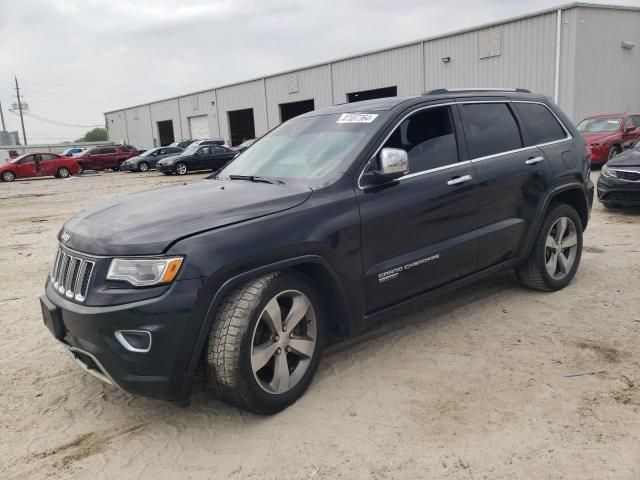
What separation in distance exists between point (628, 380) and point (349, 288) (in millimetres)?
1828

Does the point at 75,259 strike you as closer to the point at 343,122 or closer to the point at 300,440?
the point at 300,440

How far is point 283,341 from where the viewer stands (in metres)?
3.14

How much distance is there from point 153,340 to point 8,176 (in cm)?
2893

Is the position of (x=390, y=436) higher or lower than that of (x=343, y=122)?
lower

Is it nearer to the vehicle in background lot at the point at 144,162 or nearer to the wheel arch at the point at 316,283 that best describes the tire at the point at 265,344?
the wheel arch at the point at 316,283

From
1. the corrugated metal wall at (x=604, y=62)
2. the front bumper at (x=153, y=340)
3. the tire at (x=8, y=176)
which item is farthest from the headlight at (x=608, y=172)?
the tire at (x=8, y=176)

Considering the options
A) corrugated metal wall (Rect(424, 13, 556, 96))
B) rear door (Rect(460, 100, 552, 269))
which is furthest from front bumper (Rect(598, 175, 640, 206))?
corrugated metal wall (Rect(424, 13, 556, 96))

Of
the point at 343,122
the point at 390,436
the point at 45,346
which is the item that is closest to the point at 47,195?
the point at 45,346

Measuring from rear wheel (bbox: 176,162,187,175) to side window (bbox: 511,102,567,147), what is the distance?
73.5 ft

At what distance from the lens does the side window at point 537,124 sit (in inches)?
189

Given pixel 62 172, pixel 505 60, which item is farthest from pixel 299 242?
pixel 62 172

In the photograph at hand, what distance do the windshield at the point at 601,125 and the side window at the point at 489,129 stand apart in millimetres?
13584

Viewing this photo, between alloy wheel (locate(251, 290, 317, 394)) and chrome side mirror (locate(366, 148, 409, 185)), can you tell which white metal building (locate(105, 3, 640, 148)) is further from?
alloy wheel (locate(251, 290, 317, 394))

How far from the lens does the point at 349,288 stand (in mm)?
3354
